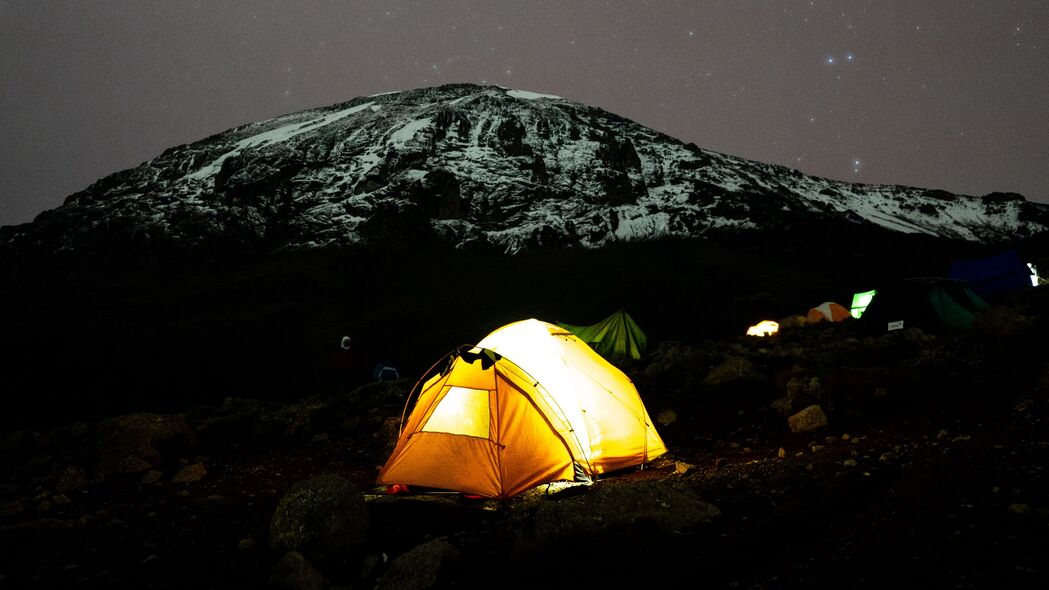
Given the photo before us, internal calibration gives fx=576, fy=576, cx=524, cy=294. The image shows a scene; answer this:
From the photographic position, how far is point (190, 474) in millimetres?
7285

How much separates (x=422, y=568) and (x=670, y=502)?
6.07 ft

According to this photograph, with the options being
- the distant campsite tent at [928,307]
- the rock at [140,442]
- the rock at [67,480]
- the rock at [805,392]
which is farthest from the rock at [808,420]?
the rock at [67,480]

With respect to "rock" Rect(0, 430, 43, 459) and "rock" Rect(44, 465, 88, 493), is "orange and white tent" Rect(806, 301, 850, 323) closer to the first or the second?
"rock" Rect(44, 465, 88, 493)

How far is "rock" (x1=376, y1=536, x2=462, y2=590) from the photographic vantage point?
12.3 feet

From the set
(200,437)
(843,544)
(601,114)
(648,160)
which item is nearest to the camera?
(843,544)

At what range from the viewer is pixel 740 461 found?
621 centimetres

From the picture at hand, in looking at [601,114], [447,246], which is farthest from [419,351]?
[601,114]

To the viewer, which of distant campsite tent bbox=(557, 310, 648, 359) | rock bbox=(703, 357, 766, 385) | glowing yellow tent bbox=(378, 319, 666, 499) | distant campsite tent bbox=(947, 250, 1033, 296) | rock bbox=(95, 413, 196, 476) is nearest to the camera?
glowing yellow tent bbox=(378, 319, 666, 499)

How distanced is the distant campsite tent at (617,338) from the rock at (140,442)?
11.8 m

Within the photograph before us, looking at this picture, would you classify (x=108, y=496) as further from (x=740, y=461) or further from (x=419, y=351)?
(x=419, y=351)

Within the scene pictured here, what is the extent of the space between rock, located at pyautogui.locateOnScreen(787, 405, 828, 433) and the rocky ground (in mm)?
27

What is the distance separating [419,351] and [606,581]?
117ft

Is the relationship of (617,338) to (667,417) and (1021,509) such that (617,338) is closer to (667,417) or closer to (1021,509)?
(667,417)

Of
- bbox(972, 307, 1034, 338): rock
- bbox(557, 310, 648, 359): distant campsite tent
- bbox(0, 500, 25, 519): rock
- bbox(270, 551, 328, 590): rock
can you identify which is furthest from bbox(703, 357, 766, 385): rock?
bbox(0, 500, 25, 519): rock
